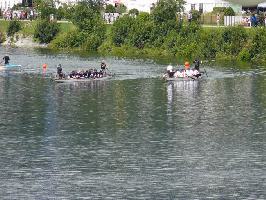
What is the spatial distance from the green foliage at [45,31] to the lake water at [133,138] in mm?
42578

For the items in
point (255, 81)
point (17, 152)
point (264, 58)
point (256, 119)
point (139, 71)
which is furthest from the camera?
point (264, 58)

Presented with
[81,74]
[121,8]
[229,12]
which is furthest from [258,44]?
[121,8]

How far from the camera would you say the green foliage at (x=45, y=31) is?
148 m

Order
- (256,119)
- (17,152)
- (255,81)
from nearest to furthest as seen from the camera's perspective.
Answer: (17,152) → (256,119) → (255,81)

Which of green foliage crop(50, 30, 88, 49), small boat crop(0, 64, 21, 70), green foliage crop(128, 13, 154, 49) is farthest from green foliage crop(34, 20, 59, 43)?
small boat crop(0, 64, 21, 70)

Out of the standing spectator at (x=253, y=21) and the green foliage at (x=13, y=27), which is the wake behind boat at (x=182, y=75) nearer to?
the standing spectator at (x=253, y=21)

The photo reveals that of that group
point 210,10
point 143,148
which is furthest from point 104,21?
point 143,148

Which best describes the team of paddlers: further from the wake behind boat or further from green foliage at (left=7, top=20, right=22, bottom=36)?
green foliage at (left=7, top=20, right=22, bottom=36)

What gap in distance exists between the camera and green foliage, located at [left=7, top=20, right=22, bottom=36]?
153 m

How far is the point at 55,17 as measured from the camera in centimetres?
15725

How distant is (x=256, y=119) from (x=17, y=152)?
20.2 m

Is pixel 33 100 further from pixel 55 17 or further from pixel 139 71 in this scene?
pixel 55 17

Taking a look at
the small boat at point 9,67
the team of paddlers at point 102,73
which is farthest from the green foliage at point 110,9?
the team of paddlers at point 102,73

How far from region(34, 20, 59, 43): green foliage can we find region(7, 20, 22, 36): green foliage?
3.73 metres
